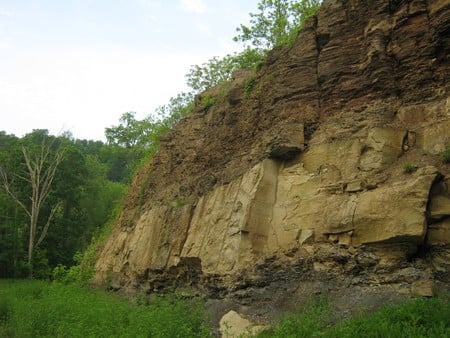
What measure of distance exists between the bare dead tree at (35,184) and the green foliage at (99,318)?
1423 centimetres

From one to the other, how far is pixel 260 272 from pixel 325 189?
2.49m

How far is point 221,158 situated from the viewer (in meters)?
16.7

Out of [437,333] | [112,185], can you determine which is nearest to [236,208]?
[437,333]

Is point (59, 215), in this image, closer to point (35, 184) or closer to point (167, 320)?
point (35, 184)

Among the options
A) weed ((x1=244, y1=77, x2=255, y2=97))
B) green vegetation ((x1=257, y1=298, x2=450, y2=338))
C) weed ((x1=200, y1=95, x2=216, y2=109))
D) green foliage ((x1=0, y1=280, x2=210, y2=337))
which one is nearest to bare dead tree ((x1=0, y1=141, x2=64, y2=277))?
green foliage ((x1=0, y1=280, x2=210, y2=337))

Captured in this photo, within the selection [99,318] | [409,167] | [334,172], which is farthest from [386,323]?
[99,318]

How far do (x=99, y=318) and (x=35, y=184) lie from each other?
21352mm

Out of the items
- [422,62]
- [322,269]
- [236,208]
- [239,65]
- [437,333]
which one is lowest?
[437,333]

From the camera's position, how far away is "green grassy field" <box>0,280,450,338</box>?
7.64 m

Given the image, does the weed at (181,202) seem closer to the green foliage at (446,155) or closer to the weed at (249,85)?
the weed at (249,85)

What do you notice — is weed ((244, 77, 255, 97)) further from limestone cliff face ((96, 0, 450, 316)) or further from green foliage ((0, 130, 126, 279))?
green foliage ((0, 130, 126, 279))

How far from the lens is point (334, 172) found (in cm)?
1157

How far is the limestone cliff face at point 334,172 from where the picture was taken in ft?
31.8

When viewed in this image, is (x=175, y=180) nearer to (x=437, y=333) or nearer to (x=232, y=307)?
(x=232, y=307)
